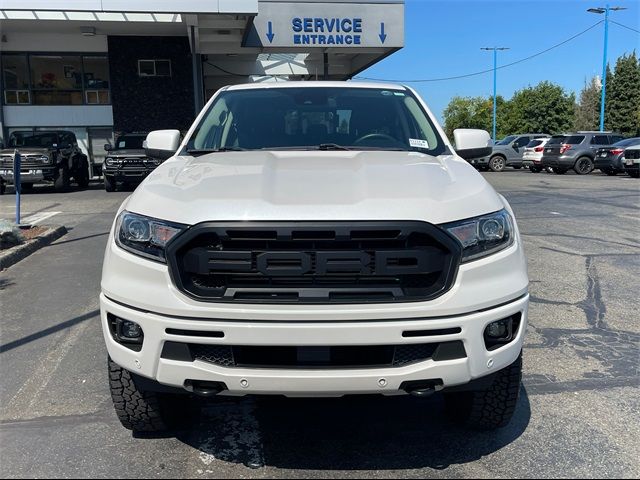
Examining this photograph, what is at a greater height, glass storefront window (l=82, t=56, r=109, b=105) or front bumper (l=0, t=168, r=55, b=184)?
glass storefront window (l=82, t=56, r=109, b=105)

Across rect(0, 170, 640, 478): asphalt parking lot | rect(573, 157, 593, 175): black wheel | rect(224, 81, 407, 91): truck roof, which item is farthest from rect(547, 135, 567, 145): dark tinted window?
rect(224, 81, 407, 91): truck roof

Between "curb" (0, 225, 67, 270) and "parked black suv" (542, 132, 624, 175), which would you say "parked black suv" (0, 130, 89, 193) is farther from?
"parked black suv" (542, 132, 624, 175)

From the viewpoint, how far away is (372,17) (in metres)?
20.0

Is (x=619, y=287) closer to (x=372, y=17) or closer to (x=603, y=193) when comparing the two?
(x=603, y=193)

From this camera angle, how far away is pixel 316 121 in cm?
411

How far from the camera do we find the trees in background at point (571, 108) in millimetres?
54969

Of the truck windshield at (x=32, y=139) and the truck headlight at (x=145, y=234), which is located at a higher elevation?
the truck windshield at (x=32, y=139)

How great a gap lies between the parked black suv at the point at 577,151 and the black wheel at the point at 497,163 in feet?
8.19

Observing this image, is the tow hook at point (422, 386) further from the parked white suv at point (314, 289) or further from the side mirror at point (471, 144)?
the side mirror at point (471, 144)

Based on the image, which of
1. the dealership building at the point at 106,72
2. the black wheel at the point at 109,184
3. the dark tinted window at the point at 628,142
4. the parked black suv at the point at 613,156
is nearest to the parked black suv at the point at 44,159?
the black wheel at the point at 109,184

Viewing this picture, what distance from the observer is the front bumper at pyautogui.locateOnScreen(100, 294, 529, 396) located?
2.46 m

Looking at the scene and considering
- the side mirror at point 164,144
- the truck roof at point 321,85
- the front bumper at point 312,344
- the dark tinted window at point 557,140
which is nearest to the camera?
the front bumper at point 312,344

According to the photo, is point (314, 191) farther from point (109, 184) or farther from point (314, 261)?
point (109, 184)

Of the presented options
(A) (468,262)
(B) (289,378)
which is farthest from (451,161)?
(B) (289,378)
